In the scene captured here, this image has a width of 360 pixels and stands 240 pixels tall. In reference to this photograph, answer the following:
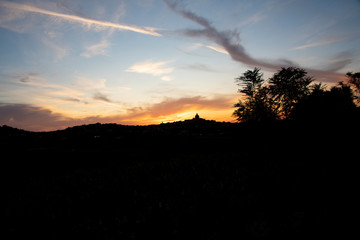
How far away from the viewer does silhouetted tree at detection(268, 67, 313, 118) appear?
3644 centimetres

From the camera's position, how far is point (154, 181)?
9430mm

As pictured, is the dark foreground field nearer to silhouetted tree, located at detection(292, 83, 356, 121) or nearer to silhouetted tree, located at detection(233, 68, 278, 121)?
silhouetted tree, located at detection(292, 83, 356, 121)

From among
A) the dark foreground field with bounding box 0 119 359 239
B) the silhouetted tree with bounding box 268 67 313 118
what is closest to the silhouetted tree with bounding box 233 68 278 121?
the silhouetted tree with bounding box 268 67 313 118

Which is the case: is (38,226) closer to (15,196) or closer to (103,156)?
(15,196)

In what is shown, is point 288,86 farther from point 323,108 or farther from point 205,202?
point 205,202

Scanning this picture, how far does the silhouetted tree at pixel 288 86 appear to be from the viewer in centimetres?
3644

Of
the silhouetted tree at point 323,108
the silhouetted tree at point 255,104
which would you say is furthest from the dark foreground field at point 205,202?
the silhouetted tree at point 255,104

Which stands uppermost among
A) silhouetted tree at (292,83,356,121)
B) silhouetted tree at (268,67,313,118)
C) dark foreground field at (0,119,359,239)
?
silhouetted tree at (268,67,313,118)

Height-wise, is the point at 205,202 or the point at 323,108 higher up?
the point at 323,108

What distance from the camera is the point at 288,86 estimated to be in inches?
1454

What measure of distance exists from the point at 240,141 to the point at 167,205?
18.3 metres

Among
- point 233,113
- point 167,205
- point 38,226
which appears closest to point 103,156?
point 38,226

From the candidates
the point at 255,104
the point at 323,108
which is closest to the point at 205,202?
the point at 323,108

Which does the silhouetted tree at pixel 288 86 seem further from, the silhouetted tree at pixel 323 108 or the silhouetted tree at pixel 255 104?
the silhouetted tree at pixel 323 108
